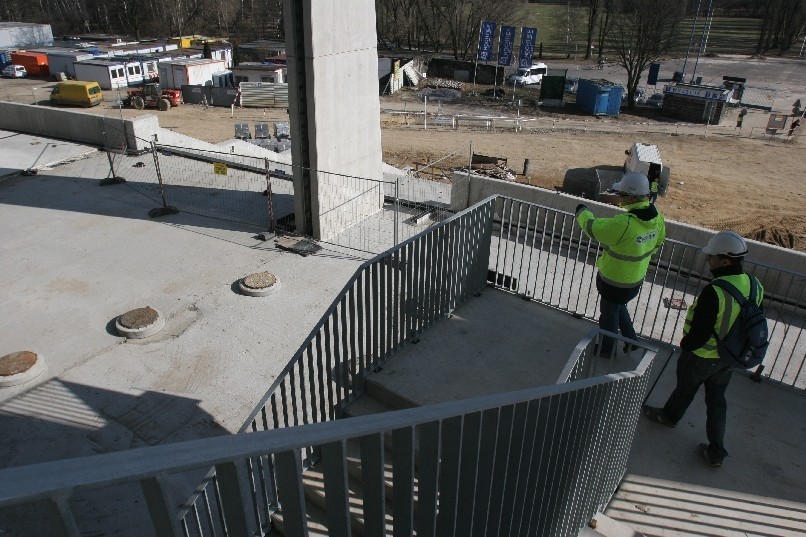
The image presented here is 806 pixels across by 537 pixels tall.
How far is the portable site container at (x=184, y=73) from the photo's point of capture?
38812 mm

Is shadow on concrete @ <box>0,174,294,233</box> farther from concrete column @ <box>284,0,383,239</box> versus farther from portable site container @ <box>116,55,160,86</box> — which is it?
portable site container @ <box>116,55,160,86</box>

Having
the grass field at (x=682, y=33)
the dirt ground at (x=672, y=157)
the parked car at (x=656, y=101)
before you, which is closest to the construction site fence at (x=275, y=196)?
the dirt ground at (x=672, y=157)

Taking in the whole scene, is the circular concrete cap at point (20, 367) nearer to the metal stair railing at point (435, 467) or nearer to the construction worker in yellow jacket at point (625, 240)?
the metal stair railing at point (435, 467)

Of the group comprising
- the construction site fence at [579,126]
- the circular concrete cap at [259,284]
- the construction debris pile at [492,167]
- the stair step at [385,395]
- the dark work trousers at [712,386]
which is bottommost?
the construction site fence at [579,126]

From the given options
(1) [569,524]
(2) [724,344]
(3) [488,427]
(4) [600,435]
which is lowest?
(1) [569,524]

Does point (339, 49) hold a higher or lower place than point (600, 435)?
higher

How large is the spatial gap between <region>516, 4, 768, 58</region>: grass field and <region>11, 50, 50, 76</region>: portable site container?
4251cm

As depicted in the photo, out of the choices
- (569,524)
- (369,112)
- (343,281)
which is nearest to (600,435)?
(569,524)

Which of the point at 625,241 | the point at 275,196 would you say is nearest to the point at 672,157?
the point at 275,196

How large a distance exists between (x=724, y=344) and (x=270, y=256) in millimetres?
8352

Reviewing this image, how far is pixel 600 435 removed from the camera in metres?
4.07

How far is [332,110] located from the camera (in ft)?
39.1

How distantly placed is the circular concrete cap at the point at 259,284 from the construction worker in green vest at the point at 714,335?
656cm

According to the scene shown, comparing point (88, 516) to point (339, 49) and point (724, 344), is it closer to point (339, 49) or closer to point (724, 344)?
point (724, 344)
